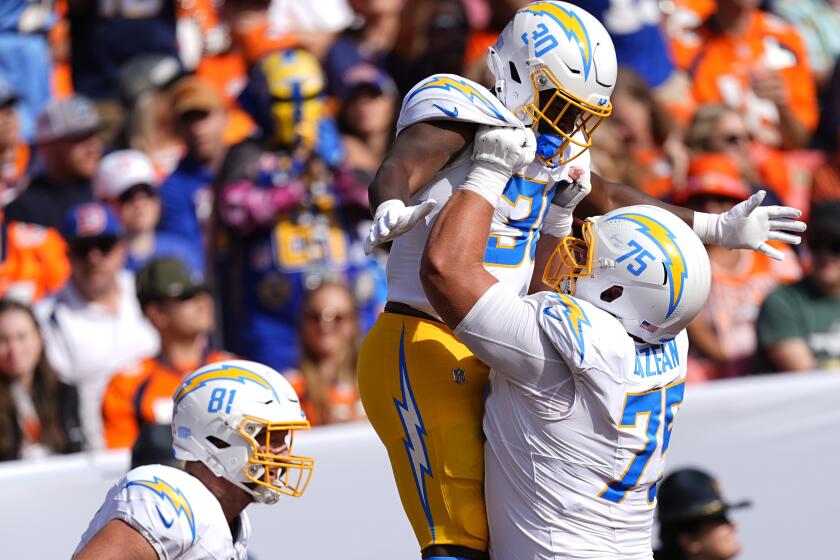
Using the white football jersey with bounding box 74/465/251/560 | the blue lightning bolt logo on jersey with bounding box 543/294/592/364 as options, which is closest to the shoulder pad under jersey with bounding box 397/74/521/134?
the blue lightning bolt logo on jersey with bounding box 543/294/592/364

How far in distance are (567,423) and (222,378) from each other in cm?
104

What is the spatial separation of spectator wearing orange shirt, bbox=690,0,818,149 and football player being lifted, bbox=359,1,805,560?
207 inches

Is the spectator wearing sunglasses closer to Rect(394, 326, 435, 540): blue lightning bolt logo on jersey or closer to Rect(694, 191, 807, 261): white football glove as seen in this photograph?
Rect(694, 191, 807, 261): white football glove

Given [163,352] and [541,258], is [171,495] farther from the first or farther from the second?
[163,352]

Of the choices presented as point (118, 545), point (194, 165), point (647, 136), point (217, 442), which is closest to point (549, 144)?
point (217, 442)

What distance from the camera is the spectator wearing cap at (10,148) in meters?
7.16

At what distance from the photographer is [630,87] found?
8219 mm

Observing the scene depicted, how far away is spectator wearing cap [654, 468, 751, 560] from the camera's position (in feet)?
17.1

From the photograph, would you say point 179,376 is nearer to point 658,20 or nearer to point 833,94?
point 658,20

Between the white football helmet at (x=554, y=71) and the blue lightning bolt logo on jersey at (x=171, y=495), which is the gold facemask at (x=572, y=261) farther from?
the blue lightning bolt logo on jersey at (x=171, y=495)

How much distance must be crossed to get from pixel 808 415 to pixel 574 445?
3478 millimetres

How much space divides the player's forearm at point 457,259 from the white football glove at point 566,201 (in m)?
0.52

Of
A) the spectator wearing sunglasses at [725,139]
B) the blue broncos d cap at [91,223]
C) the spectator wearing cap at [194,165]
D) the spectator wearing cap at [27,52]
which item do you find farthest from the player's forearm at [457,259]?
the spectator wearing sunglasses at [725,139]

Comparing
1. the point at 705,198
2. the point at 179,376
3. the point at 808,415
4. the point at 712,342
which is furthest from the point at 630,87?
the point at 179,376
